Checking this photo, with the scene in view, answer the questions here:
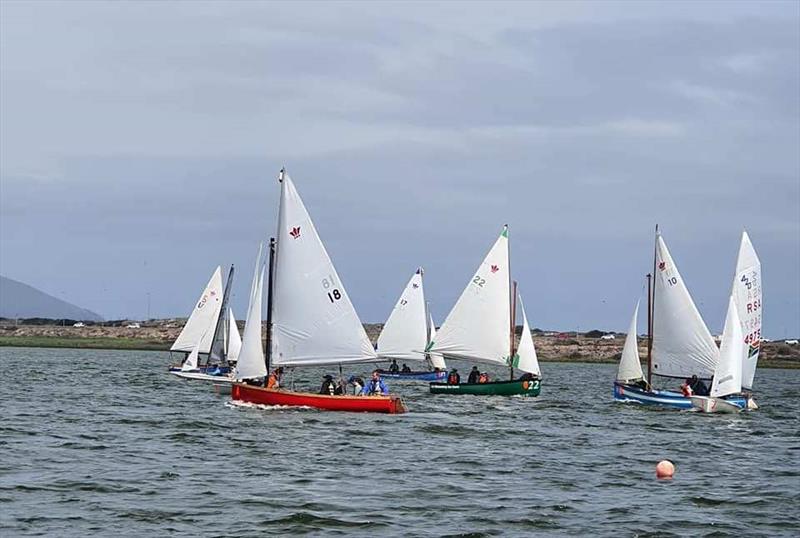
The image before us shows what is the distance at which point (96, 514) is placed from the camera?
28391 mm

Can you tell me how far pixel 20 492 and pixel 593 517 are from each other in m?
13.9

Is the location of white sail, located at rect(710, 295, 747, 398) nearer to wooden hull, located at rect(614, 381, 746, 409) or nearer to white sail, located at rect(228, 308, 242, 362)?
wooden hull, located at rect(614, 381, 746, 409)

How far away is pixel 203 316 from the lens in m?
92.3

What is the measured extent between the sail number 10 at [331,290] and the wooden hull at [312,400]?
169 inches

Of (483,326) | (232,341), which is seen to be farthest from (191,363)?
(483,326)

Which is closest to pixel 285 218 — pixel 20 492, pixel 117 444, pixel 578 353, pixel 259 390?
pixel 259 390

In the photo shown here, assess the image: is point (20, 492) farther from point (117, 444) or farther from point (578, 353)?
point (578, 353)

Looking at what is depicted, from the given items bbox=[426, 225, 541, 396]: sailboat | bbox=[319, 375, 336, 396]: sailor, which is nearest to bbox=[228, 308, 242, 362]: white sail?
bbox=[426, 225, 541, 396]: sailboat

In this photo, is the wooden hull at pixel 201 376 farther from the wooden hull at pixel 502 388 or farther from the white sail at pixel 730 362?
the white sail at pixel 730 362

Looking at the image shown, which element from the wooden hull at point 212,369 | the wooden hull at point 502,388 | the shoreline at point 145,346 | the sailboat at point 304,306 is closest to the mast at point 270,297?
the sailboat at point 304,306

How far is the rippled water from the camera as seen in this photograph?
28594mm

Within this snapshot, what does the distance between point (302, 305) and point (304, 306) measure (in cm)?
9

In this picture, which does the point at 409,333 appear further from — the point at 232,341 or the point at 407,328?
the point at 232,341

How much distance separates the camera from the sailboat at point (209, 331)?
84.7m
